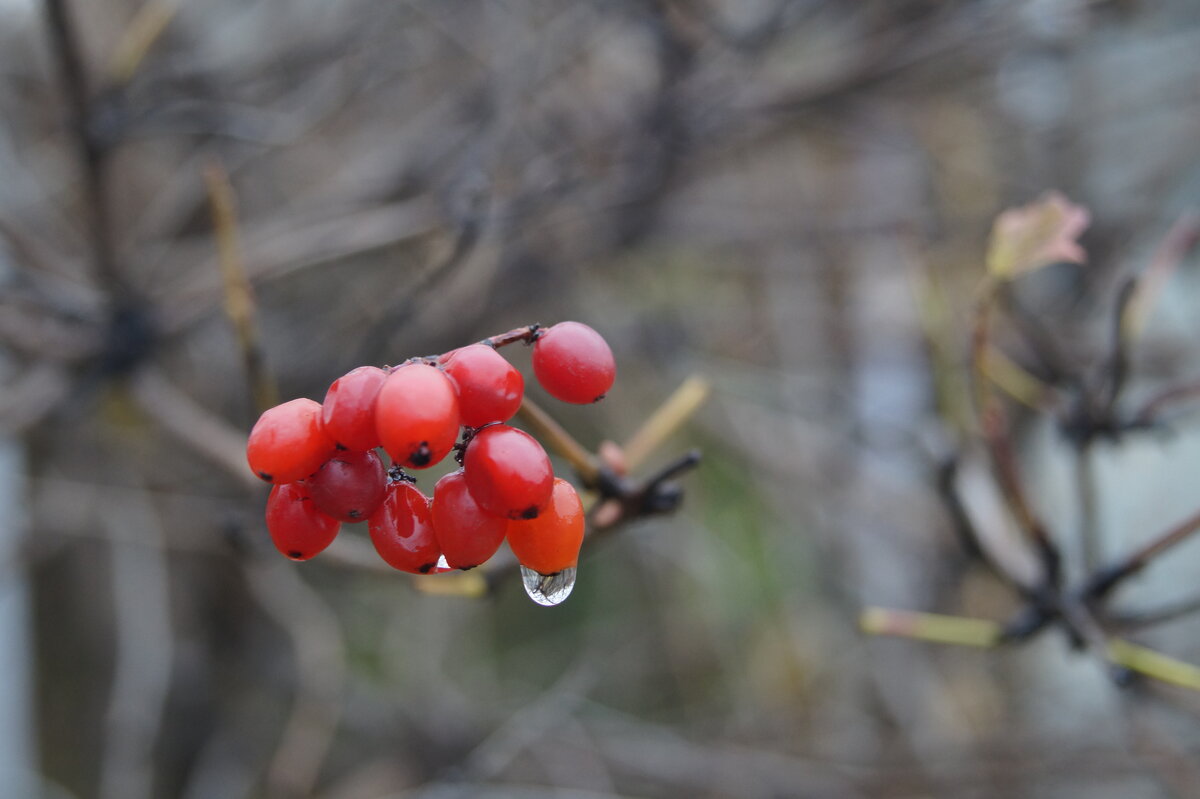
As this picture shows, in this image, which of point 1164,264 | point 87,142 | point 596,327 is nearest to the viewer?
point 1164,264

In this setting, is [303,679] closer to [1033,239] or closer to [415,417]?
[415,417]

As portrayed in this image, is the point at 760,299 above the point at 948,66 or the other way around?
the other way around

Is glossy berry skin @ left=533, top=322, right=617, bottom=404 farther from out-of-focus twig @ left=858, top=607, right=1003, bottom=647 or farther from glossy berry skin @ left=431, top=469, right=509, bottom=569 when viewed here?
out-of-focus twig @ left=858, top=607, right=1003, bottom=647

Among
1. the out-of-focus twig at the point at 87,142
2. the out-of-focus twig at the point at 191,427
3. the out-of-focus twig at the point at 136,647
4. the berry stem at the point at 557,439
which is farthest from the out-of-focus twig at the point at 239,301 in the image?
the out-of-focus twig at the point at 136,647

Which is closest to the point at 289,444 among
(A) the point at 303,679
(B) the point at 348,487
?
(B) the point at 348,487

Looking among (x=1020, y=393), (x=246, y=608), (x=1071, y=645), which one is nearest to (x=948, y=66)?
(x=1020, y=393)

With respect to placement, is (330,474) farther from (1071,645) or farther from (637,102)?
(637,102)

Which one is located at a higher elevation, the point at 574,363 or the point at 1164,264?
the point at 1164,264
